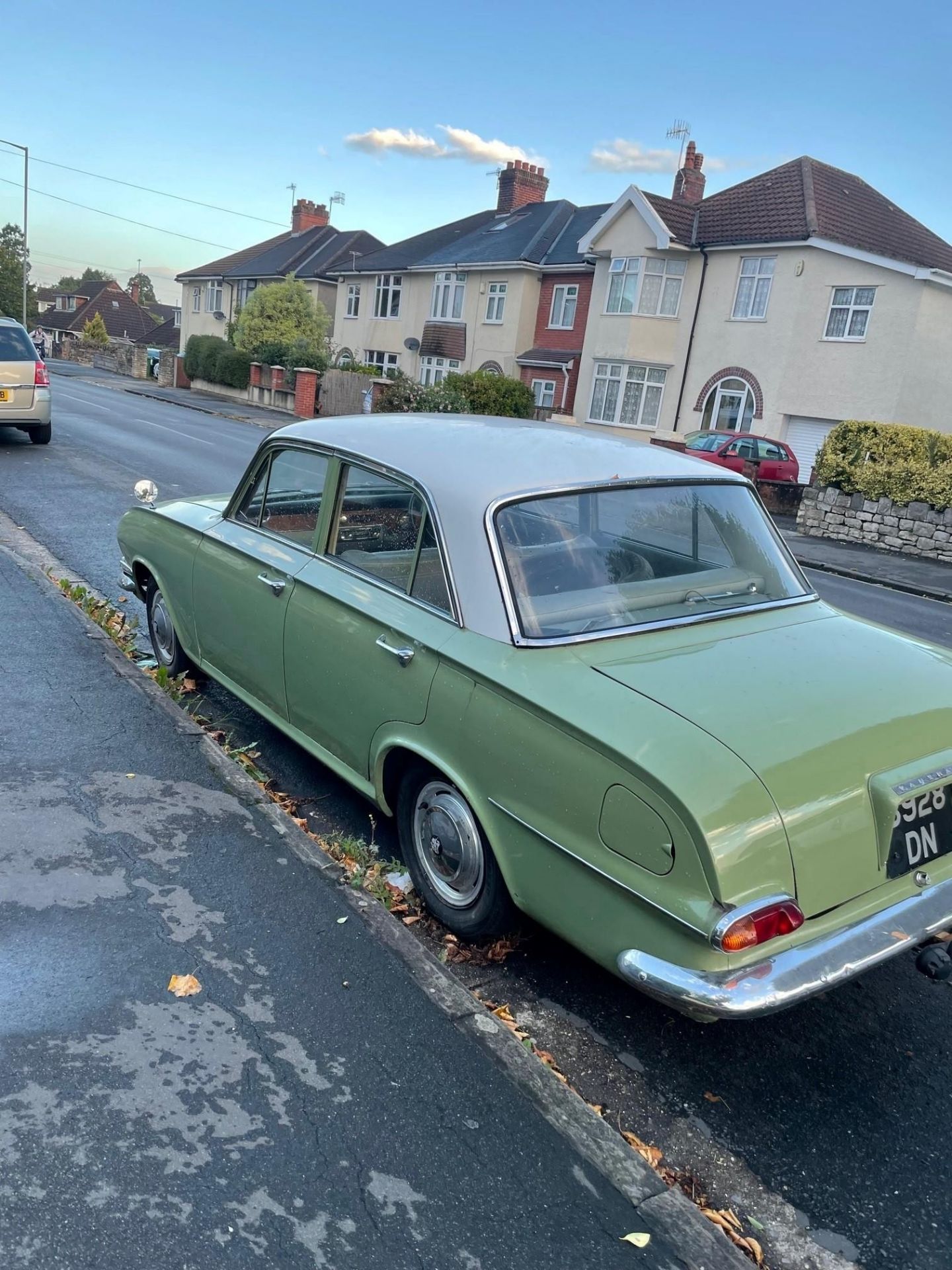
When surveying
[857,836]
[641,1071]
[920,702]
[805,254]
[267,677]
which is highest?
[805,254]

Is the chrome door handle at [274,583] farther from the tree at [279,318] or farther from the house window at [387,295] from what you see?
the house window at [387,295]

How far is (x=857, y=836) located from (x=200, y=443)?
18.0 m

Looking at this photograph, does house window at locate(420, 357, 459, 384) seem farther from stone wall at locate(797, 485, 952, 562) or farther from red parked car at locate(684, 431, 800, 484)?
stone wall at locate(797, 485, 952, 562)

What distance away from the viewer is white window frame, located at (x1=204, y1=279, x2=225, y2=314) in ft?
177

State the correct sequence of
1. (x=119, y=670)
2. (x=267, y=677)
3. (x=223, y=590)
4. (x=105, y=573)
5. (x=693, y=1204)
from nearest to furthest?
(x=693, y=1204) → (x=267, y=677) → (x=223, y=590) → (x=119, y=670) → (x=105, y=573)

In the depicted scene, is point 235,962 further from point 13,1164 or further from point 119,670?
point 119,670

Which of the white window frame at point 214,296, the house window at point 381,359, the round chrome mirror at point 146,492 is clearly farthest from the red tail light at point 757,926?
the white window frame at point 214,296

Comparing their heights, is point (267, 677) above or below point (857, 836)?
below

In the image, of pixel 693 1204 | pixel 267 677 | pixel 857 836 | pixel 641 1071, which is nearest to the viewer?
pixel 693 1204

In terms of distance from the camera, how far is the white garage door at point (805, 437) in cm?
2597

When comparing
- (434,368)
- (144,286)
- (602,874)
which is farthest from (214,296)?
(144,286)

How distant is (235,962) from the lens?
121 inches

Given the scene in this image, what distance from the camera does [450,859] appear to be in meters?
3.29

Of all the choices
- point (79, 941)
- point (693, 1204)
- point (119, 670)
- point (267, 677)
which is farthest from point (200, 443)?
point (693, 1204)
